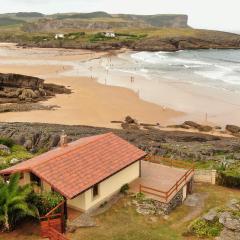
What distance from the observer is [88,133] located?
36500 millimetres

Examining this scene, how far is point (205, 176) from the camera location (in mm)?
25859

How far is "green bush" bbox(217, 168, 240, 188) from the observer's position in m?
25.1

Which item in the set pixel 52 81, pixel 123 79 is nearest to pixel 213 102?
pixel 123 79

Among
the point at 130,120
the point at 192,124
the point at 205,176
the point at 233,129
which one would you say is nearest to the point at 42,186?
the point at 205,176

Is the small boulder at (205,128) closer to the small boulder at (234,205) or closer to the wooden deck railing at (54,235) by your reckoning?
the small boulder at (234,205)

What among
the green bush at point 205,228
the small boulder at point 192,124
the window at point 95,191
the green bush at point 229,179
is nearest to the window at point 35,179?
the window at point 95,191

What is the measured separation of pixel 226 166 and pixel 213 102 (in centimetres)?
2731

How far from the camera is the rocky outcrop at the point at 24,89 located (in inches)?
2158

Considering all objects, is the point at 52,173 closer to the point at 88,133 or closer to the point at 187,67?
the point at 88,133

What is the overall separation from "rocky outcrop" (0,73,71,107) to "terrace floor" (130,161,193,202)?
31.6 meters

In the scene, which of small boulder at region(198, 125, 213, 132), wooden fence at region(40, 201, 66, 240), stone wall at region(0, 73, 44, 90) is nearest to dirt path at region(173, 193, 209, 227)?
wooden fence at region(40, 201, 66, 240)

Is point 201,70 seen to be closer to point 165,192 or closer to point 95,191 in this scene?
point 165,192

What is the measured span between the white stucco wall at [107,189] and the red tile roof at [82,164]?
53 cm

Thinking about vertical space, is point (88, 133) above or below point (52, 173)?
below
